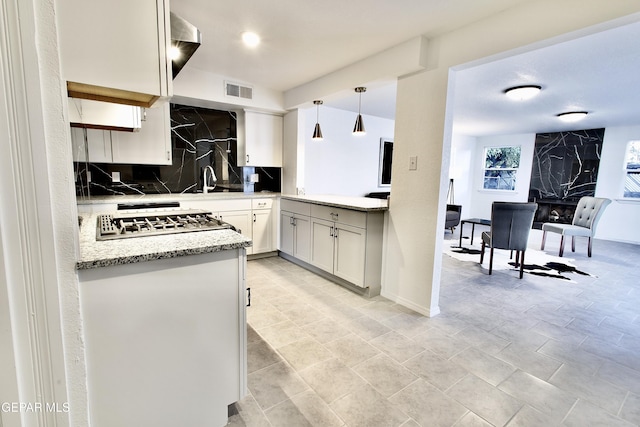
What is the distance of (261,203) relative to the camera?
4.17 metres

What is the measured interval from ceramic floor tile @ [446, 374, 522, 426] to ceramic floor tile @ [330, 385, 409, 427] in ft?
1.26

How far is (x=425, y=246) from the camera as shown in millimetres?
2643

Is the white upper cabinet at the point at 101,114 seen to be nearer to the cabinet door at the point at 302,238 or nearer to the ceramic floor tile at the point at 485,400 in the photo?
the cabinet door at the point at 302,238

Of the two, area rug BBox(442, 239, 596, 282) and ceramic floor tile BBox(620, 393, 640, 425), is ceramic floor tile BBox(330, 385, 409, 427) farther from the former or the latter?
area rug BBox(442, 239, 596, 282)

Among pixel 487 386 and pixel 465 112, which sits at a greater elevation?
pixel 465 112

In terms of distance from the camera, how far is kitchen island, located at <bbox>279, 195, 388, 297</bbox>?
9.85 ft

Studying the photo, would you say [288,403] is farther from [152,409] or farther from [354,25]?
[354,25]

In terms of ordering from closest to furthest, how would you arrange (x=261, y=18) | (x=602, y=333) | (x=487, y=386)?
A: (x=487, y=386)
(x=261, y=18)
(x=602, y=333)

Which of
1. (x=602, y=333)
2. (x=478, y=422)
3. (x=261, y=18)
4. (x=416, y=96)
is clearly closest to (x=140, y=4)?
(x=261, y=18)

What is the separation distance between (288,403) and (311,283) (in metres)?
1.81

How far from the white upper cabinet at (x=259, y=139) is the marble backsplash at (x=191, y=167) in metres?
0.21

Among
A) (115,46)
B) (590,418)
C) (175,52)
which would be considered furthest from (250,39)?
(590,418)

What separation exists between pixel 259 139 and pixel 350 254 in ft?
7.08

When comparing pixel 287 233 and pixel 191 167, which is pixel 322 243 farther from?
pixel 191 167
